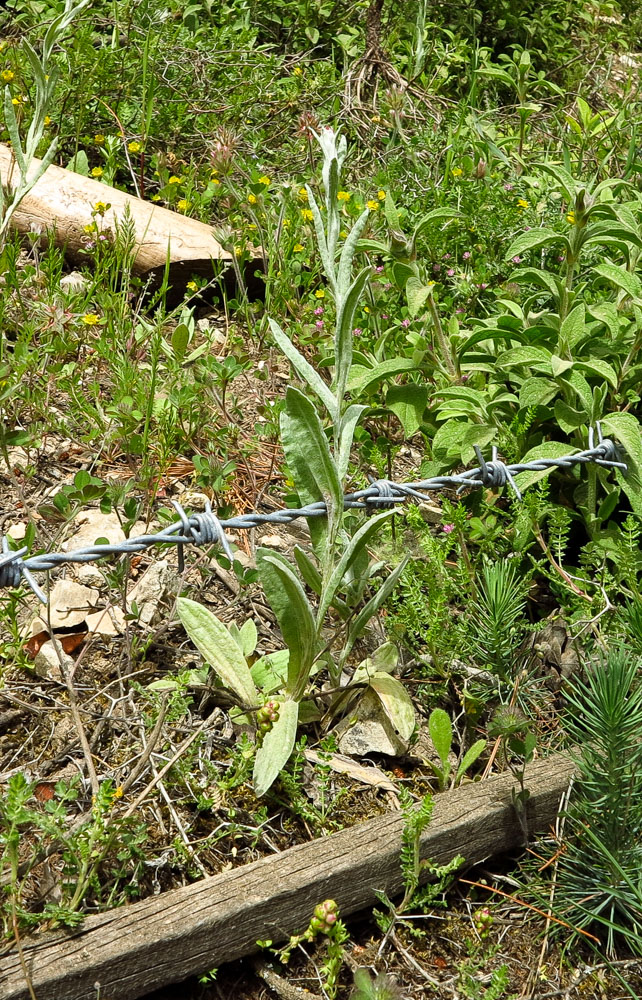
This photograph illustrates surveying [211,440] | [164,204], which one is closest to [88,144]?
[164,204]

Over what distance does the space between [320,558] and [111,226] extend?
88.7 inches

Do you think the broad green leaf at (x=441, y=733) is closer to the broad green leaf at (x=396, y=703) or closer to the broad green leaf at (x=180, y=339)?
the broad green leaf at (x=396, y=703)

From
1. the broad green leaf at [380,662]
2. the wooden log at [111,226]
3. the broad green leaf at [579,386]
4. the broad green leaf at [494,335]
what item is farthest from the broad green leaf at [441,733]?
the wooden log at [111,226]

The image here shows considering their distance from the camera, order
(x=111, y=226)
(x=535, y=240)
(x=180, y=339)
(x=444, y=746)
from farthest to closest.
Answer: (x=111, y=226)
(x=180, y=339)
(x=535, y=240)
(x=444, y=746)

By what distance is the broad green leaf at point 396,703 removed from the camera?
227 centimetres

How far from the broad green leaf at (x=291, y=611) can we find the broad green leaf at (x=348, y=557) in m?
0.04

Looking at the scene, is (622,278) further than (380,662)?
Yes

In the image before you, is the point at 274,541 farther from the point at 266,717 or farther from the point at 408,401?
the point at 266,717

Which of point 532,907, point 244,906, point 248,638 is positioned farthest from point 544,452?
point 244,906

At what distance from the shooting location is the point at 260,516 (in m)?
2.14

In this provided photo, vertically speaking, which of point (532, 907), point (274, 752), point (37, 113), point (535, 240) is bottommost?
point (532, 907)

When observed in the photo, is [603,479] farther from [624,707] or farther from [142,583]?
[142,583]

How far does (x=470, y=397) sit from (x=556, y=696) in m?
0.88

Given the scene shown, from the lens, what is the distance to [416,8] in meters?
5.92
